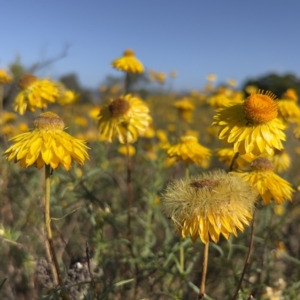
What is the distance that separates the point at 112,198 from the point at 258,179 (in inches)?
96.7

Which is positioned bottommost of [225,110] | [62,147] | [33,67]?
[62,147]

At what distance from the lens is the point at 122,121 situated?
265 centimetres

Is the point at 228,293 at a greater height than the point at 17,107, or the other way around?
the point at 17,107

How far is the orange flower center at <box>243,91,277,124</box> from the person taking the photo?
177 cm

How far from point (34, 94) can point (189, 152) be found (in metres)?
1.33

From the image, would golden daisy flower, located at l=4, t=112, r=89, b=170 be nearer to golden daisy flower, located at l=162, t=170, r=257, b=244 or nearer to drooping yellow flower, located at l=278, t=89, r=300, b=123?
golden daisy flower, located at l=162, t=170, r=257, b=244

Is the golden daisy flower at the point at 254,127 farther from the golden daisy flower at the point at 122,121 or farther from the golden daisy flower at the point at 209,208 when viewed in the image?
the golden daisy flower at the point at 122,121

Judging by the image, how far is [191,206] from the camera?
1.32 metres

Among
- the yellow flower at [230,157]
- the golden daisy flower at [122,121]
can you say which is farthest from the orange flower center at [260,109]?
the golden daisy flower at [122,121]

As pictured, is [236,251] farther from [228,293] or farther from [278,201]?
[278,201]

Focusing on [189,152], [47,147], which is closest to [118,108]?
[189,152]

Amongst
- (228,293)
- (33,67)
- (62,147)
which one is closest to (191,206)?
(62,147)

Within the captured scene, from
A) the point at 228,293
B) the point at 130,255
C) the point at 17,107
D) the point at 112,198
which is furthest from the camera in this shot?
the point at 112,198

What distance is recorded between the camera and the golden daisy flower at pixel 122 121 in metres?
2.67
